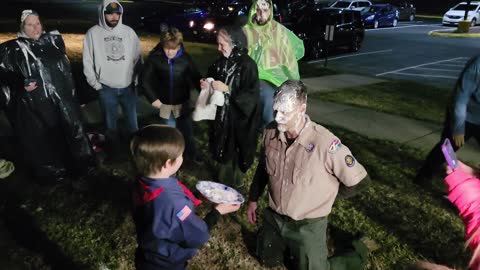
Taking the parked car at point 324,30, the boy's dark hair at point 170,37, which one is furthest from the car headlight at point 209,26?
the boy's dark hair at point 170,37

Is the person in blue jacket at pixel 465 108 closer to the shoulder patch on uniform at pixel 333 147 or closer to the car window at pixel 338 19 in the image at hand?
the shoulder patch on uniform at pixel 333 147

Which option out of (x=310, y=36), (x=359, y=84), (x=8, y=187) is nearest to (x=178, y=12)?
(x=310, y=36)

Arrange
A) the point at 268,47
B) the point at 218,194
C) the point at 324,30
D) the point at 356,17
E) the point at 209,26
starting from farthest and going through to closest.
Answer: the point at 356,17
the point at 209,26
the point at 324,30
the point at 268,47
the point at 218,194

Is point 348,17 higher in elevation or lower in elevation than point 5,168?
higher

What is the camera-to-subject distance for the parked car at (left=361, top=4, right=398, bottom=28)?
24.9 metres

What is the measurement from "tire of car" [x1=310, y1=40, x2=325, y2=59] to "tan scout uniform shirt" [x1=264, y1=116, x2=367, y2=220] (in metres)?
11.5

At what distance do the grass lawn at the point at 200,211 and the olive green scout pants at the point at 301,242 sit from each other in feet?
1.44

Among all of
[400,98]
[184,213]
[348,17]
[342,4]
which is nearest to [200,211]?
[184,213]

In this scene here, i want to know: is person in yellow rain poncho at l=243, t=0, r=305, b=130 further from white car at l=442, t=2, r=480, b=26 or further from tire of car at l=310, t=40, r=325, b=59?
white car at l=442, t=2, r=480, b=26

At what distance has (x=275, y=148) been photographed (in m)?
2.81

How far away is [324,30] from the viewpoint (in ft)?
45.2

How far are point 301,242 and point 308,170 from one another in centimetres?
50

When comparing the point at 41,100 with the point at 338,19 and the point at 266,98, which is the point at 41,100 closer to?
the point at 266,98

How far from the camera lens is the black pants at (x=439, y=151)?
395cm
